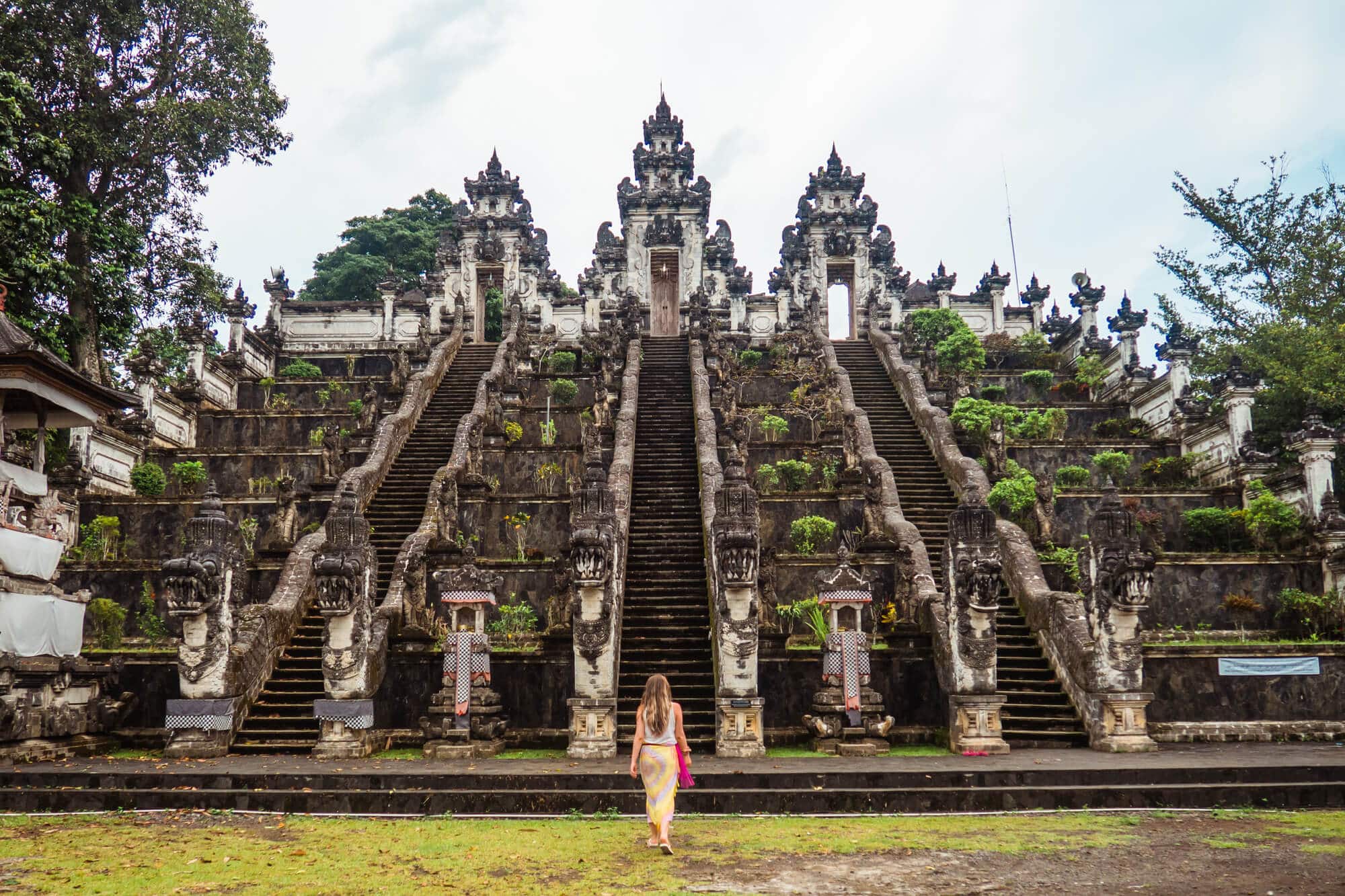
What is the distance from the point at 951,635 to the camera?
42.7 feet

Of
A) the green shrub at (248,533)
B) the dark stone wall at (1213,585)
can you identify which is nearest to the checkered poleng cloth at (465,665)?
the green shrub at (248,533)

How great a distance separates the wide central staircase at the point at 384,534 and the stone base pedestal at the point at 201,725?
37cm

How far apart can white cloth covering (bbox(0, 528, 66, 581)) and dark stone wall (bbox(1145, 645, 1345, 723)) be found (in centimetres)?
1466

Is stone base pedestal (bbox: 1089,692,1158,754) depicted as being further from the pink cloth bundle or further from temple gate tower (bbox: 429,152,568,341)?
temple gate tower (bbox: 429,152,568,341)

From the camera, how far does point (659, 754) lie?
8.15 metres

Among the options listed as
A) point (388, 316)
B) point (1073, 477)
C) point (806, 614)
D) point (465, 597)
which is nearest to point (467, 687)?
point (465, 597)

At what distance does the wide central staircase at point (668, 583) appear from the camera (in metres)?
13.9

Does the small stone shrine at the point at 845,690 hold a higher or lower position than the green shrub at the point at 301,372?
lower

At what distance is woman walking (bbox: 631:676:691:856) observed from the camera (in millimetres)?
7988

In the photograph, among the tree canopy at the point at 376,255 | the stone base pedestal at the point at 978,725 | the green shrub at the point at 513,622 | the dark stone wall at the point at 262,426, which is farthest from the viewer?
the tree canopy at the point at 376,255

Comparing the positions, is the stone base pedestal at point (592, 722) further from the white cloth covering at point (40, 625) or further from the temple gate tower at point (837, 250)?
the temple gate tower at point (837, 250)

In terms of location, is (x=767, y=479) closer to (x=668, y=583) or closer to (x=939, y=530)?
(x=939, y=530)

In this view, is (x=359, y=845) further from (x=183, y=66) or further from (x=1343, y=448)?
(x=183, y=66)

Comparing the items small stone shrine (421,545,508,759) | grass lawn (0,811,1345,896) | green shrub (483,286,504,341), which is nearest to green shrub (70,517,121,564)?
small stone shrine (421,545,508,759)
